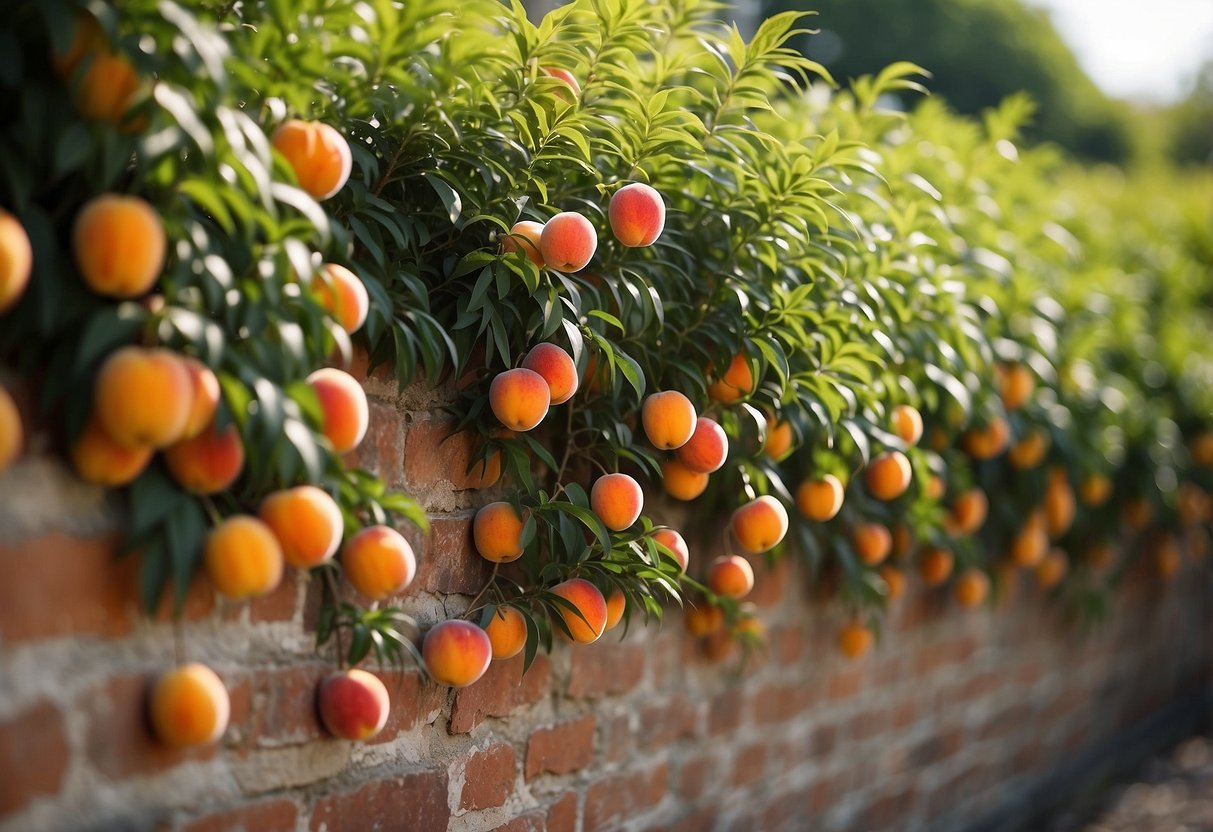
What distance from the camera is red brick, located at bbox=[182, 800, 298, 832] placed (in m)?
1.09

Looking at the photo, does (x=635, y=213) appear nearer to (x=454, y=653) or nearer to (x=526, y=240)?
(x=526, y=240)

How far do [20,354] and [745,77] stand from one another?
107cm

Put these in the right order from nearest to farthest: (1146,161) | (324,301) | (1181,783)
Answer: (324,301), (1181,783), (1146,161)

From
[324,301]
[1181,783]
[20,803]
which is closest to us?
[20,803]

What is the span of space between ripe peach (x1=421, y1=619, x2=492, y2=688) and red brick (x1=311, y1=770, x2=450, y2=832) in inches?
5.9

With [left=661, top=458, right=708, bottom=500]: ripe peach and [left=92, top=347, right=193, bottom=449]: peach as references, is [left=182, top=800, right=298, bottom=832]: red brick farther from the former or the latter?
[left=661, top=458, right=708, bottom=500]: ripe peach

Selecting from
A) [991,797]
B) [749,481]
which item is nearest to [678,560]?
[749,481]

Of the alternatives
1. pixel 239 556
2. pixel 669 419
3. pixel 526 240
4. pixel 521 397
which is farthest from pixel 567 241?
pixel 239 556

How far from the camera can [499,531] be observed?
1.38m

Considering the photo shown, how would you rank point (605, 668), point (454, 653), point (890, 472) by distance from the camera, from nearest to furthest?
point (454, 653), point (605, 668), point (890, 472)

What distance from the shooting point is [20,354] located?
94cm

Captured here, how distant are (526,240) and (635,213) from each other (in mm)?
153

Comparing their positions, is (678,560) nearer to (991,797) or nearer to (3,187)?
(3,187)

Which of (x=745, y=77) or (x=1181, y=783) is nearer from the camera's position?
(x=745, y=77)
